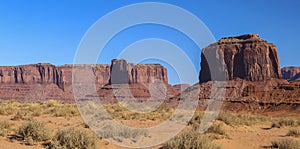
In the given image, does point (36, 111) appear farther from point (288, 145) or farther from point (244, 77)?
point (244, 77)

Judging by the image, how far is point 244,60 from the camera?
8394 cm

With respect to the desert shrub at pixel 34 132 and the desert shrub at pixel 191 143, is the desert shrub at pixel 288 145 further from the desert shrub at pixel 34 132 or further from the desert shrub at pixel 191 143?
the desert shrub at pixel 34 132

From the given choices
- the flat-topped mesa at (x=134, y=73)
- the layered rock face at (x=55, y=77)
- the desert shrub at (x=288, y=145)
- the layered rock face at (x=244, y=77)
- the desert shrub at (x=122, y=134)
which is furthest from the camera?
the flat-topped mesa at (x=134, y=73)

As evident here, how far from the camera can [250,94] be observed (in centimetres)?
6456

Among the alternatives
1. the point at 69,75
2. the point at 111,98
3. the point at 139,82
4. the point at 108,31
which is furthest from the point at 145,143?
the point at 69,75

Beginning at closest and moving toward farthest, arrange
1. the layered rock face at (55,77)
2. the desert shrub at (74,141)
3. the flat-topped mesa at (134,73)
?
the desert shrub at (74,141) → the layered rock face at (55,77) → the flat-topped mesa at (134,73)

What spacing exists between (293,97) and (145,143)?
49.8m

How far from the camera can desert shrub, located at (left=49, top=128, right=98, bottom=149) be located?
9891mm

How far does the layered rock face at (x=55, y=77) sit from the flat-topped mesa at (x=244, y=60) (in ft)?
144

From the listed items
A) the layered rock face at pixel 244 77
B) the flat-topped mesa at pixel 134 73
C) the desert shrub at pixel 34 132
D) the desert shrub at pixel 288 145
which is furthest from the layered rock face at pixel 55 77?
the desert shrub at pixel 288 145

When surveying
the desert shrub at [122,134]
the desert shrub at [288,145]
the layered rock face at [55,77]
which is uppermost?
the layered rock face at [55,77]

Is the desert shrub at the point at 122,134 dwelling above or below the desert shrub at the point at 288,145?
above

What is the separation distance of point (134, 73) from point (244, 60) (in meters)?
64.8

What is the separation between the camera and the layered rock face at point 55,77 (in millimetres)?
126562
